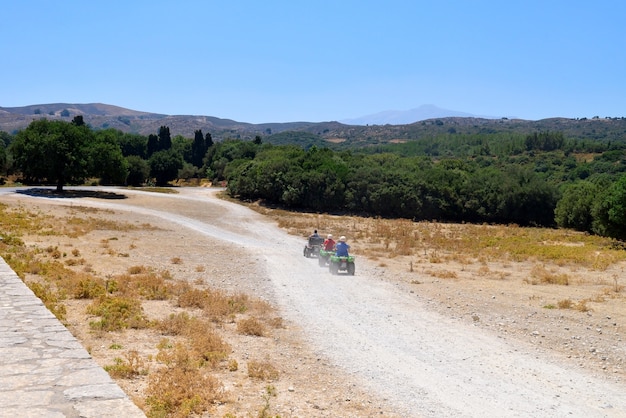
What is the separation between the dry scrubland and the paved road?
4.51 ft

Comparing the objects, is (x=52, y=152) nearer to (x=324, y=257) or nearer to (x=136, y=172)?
(x=136, y=172)

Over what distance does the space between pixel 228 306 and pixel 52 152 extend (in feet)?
161

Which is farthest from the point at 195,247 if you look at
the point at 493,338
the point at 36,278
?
the point at 493,338

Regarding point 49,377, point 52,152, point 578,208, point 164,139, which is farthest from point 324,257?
point 164,139

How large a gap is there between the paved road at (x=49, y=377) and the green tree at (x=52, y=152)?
52.5 metres

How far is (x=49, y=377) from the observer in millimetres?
5832

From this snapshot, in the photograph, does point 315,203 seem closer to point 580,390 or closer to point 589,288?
point 589,288

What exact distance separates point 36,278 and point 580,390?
1530 centimetres

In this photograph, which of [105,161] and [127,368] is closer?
[127,368]

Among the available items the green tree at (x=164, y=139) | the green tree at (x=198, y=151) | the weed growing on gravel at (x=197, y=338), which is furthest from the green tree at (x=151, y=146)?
the weed growing on gravel at (x=197, y=338)

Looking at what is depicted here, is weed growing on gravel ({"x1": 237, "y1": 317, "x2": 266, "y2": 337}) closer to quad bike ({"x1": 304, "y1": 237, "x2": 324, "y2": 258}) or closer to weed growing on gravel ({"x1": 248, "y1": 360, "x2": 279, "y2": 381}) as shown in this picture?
weed growing on gravel ({"x1": 248, "y1": 360, "x2": 279, "y2": 381})

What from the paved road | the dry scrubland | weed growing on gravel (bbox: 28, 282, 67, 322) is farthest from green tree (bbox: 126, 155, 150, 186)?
the paved road

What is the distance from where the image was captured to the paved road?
16.6 ft

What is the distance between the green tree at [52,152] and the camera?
54.8 meters
